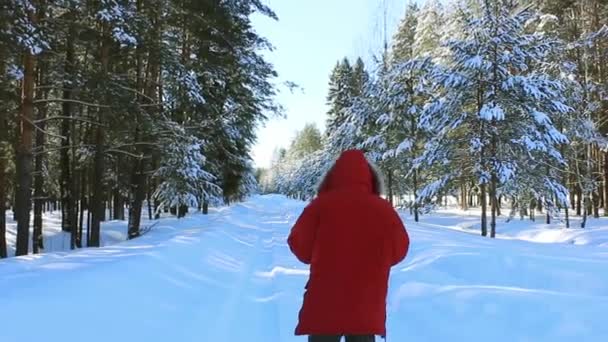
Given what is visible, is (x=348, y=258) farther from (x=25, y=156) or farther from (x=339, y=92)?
(x=339, y=92)

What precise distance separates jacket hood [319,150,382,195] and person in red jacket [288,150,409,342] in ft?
0.04

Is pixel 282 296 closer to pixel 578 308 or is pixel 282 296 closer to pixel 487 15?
pixel 578 308

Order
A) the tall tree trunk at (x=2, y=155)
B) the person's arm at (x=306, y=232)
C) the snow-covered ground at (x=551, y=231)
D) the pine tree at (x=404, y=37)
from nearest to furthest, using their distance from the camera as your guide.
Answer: the person's arm at (x=306, y=232), the tall tree trunk at (x=2, y=155), the snow-covered ground at (x=551, y=231), the pine tree at (x=404, y=37)

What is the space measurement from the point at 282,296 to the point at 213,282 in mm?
1532

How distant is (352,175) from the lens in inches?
130

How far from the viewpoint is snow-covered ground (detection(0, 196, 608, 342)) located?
5.40m

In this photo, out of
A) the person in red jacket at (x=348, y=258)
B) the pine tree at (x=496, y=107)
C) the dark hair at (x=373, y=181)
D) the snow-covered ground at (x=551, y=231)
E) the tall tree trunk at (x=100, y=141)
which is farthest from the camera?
the snow-covered ground at (x=551, y=231)

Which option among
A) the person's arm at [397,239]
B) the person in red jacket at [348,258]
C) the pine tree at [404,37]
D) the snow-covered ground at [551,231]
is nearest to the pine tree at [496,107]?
the snow-covered ground at [551,231]

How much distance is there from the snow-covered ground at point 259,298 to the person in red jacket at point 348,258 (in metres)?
2.81

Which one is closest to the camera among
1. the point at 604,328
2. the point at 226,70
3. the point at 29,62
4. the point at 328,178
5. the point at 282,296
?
the point at 328,178

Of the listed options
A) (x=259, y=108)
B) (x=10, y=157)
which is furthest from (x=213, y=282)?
(x=259, y=108)

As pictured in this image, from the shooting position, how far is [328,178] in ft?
11.3

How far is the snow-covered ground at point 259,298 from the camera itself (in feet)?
17.7

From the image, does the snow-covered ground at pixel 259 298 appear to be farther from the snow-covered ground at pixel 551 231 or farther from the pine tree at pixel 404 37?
the pine tree at pixel 404 37
